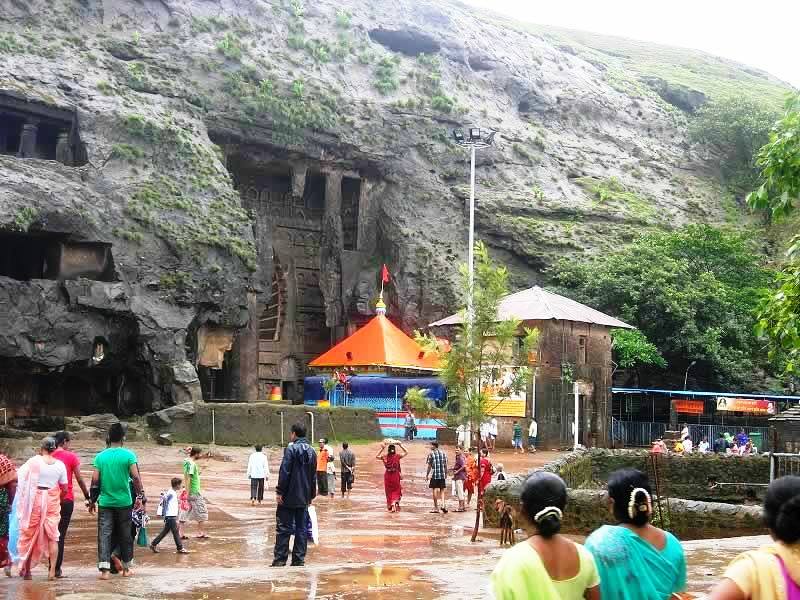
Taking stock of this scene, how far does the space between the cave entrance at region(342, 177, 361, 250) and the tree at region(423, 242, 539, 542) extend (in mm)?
28753

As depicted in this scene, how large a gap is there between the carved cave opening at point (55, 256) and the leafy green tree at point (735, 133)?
35.0m

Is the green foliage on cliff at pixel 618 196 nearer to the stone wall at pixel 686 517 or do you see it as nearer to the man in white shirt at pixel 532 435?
the man in white shirt at pixel 532 435

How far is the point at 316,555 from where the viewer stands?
1414 cm

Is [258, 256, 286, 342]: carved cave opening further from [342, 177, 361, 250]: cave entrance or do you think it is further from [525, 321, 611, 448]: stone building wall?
[525, 321, 611, 448]: stone building wall

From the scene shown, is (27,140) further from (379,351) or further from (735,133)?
(735,133)

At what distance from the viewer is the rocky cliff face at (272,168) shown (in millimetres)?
32812

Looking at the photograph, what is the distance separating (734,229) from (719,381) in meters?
10.9

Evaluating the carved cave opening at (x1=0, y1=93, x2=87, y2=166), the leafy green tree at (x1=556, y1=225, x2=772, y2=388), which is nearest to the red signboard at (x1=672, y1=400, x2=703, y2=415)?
the leafy green tree at (x1=556, y1=225, x2=772, y2=388)

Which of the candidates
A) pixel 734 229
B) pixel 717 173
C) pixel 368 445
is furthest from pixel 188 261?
pixel 717 173

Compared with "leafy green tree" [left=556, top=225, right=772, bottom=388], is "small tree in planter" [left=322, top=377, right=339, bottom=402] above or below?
below

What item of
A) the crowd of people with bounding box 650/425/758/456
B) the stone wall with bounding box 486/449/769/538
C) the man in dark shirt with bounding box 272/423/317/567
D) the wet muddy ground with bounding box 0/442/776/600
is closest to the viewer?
the wet muddy ground with bounding box 0/442/776/600

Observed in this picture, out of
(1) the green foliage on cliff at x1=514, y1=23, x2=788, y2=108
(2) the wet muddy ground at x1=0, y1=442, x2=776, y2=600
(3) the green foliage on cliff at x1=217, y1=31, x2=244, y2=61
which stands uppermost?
(1) the green foliage on cliff at x1=514, y1=23, x2=788, y2=108

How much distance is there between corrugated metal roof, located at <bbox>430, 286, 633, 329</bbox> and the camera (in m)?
35.0

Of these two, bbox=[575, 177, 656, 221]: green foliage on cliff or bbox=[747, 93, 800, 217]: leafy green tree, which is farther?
bbox=[575, 177, 656, 221]: green foliage on cliff
